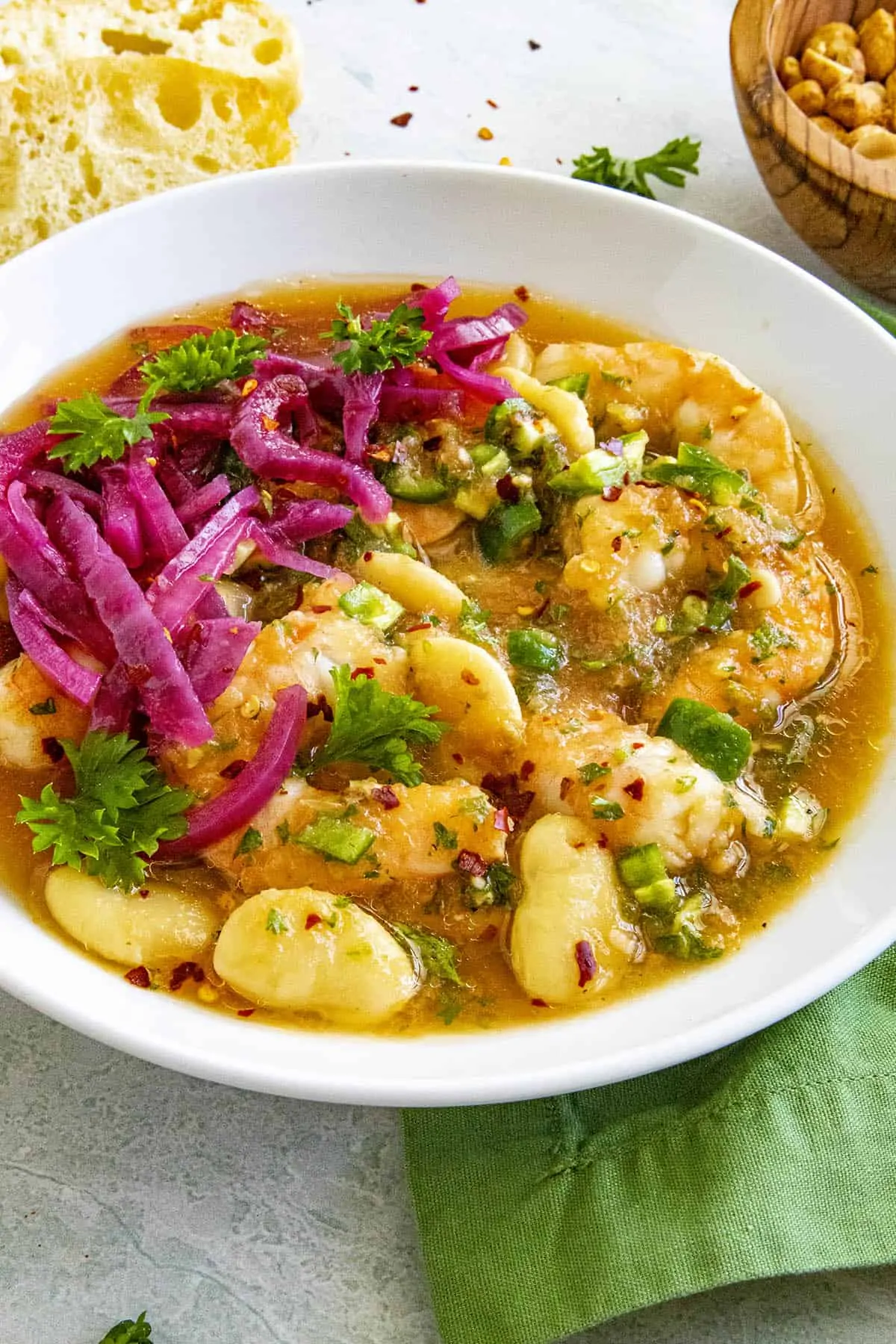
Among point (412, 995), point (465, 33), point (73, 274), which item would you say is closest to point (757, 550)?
point (412, 995)

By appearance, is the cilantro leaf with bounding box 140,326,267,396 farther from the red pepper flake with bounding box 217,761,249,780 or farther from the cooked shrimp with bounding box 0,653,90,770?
the red pepper flake with bounding box 217,761,249,780

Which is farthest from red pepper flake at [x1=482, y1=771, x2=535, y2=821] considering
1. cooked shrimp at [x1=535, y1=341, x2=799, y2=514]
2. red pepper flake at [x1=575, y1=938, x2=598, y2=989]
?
cooked shrimp at [x1=535, y1=341, x2=799, y2=514]

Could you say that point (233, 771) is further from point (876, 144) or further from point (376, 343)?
point (876, 144)

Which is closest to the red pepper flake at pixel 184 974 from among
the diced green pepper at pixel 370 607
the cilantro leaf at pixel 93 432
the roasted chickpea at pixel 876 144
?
the diced green pepper at pixel 370 607

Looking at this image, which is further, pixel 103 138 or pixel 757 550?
pixel 103 138

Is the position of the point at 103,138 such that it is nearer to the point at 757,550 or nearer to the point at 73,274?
the point at 73,274

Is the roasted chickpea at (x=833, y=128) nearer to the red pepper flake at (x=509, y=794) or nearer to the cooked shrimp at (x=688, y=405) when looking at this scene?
the cooked shrimp at (x=688, y=405)

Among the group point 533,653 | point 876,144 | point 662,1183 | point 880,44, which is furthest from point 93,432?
point 880,44
